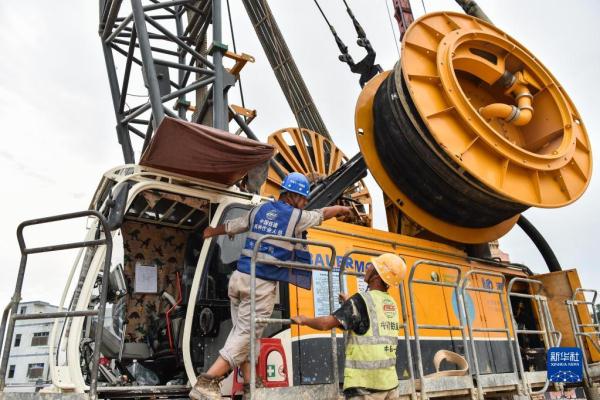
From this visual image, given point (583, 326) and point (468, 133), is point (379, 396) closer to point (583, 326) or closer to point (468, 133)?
point (468, 133)

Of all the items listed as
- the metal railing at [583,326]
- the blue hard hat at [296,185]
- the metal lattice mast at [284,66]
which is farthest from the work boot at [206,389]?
the metal lattice mast at [284,66]

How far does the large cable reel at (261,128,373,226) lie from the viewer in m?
7.25

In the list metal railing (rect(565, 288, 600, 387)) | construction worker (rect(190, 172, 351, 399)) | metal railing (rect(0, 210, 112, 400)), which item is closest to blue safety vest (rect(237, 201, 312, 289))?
construction worker (rect(190, 172, 351, 399))

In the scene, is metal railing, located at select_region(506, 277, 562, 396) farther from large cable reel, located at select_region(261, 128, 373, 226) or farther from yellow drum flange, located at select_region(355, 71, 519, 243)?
large cable reel, located at select_region(261, 128, 373, 226)

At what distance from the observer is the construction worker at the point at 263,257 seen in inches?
130

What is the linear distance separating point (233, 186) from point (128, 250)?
1282mm

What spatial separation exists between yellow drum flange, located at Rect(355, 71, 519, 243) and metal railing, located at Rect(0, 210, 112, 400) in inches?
138

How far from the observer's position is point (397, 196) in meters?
5.86

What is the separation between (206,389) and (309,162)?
16.3 ft

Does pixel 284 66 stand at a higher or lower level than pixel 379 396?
higher

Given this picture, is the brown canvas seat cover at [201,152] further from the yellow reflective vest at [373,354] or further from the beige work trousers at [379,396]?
the beige work trousers at [379,396]

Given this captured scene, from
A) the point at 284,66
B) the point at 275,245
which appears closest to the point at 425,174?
the point at 275,245

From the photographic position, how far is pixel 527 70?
6461 mm

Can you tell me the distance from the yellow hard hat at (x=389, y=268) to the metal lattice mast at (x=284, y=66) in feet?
23.5
